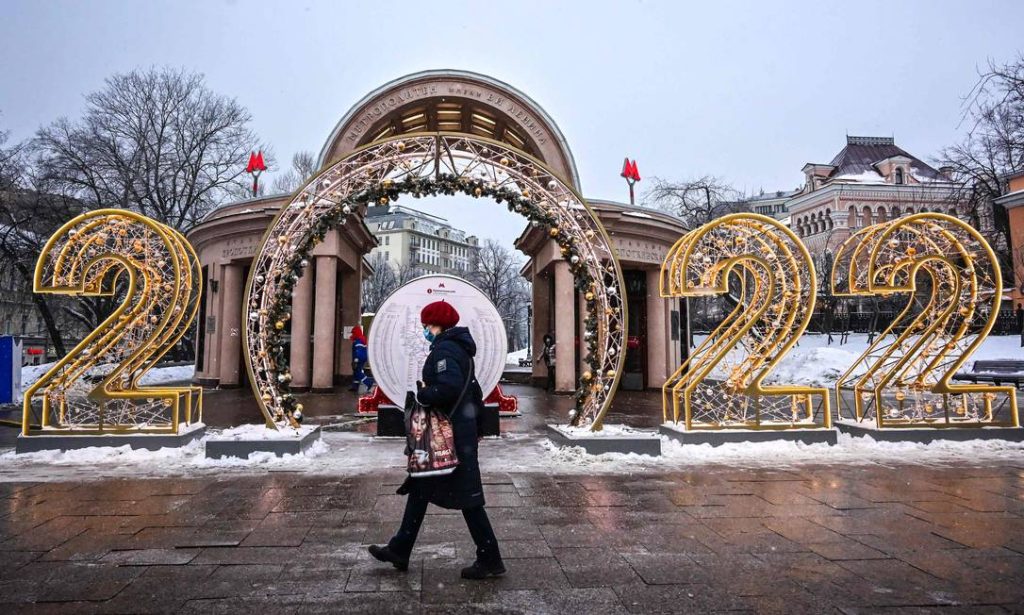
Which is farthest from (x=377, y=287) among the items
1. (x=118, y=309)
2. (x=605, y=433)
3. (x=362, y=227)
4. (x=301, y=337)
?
(x=605, y=433)

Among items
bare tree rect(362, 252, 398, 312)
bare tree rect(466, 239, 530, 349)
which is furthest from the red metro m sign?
bare tree rect(362, 252, 398, 312)

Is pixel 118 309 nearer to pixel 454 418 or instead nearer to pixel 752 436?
pixel 454 418

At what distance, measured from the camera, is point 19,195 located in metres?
23.6

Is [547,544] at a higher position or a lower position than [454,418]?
lower

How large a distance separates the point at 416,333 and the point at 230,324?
11471 millimetres

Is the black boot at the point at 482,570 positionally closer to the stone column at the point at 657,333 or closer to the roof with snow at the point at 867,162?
the stone column at the point at 657,333

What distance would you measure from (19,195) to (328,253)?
14.7 meters

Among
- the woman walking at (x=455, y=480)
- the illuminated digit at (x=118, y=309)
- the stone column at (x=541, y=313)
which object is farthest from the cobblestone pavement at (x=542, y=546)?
the stone column at (x=541, y=313)

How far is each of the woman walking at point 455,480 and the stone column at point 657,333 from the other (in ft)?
52.0

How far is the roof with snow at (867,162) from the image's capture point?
60.4 meters

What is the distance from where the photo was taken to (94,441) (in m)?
8.08

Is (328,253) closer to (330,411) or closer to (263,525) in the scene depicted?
(330,411)

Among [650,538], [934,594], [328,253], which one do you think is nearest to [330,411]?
[328,253]

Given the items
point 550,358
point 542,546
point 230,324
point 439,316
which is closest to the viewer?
point 439,316
